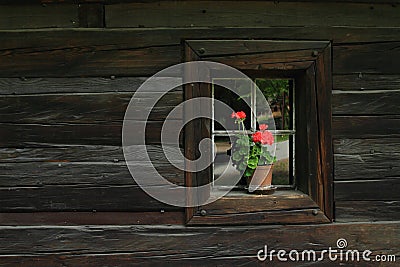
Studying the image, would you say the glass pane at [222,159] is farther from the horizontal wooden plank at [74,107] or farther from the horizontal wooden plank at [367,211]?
the horizontal wooden plank at [367,211]

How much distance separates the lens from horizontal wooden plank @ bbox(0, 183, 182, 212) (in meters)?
2.69

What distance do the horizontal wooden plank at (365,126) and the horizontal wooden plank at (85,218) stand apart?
38.5 inches

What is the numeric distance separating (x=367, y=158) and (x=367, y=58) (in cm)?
55

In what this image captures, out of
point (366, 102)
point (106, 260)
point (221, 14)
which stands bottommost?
point (106, 260)

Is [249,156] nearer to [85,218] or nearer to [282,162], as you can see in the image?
[282,162]

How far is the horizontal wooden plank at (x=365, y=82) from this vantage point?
2719 mm

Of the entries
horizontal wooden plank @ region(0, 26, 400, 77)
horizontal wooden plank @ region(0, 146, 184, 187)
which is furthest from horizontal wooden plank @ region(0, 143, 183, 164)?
horizontal wooden plank @ region(0, 26, 400, 77)

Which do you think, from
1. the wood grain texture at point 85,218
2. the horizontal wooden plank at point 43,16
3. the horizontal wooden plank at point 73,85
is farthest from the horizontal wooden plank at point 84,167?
the horizontal wooden plank at point 43,16

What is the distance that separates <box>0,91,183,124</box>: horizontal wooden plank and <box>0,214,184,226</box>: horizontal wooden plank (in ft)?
1.66

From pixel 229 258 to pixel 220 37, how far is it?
1.20 m

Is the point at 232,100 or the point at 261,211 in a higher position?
the point at 232,100

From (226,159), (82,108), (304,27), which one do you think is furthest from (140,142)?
(304,27)

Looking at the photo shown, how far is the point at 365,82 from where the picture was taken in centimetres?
273

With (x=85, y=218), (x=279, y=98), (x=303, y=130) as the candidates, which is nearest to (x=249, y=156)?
(x=303, y=130)
